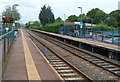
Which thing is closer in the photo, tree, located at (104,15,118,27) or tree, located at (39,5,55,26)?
tree, located at (104,15,118,27)

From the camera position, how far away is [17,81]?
21.9ft

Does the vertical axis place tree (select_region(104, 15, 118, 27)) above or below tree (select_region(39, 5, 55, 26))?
below

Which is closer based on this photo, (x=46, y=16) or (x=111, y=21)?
(x=111, y=21)

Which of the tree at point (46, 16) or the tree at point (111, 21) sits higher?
the tree at point (46, 16)

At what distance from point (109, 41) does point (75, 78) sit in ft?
46.6

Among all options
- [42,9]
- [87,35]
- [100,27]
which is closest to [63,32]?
[100,27]

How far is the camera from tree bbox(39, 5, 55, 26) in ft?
342

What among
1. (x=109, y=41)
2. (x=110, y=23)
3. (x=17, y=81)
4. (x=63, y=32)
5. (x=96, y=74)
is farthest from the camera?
(x=110, y=23)

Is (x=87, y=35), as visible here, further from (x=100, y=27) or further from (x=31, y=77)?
(x=31, y=77)

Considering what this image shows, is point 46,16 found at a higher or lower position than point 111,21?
higher

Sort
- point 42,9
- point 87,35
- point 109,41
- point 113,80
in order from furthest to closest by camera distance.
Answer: point 42,9
point 87,35
point 109,41
point 113,80

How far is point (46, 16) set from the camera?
104 m

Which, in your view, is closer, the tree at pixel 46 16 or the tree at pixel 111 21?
the tree at pixel 111 21

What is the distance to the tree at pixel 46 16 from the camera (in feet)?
342
